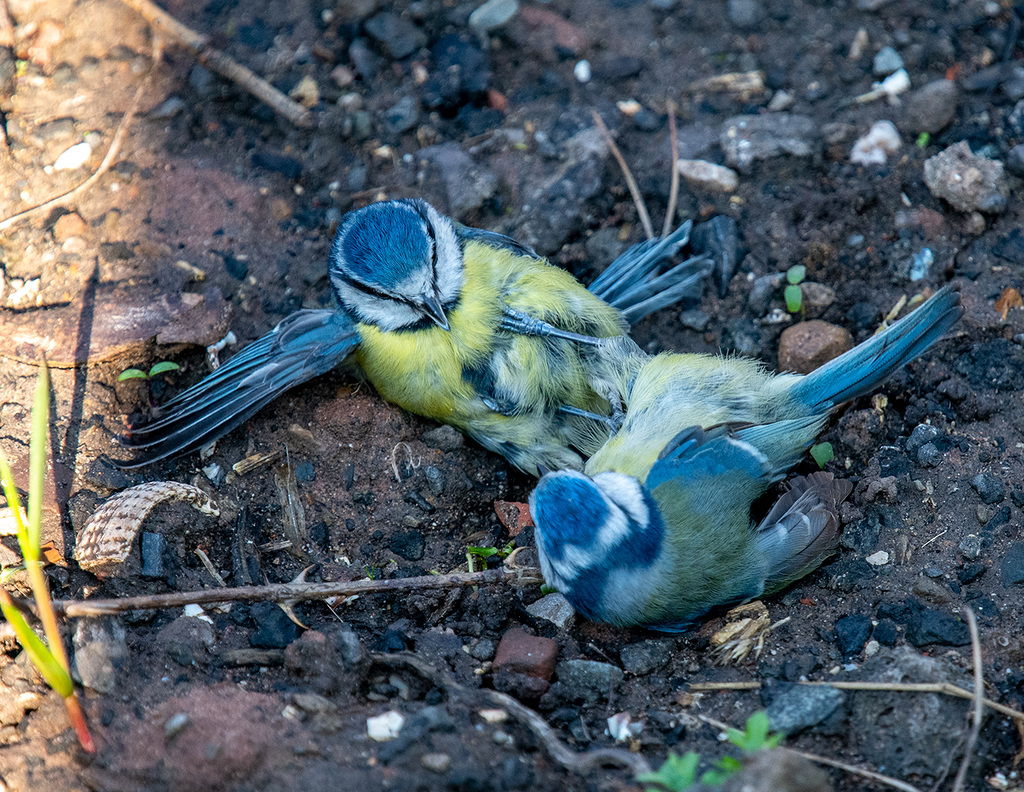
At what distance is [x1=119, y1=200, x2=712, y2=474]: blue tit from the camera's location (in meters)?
3.54

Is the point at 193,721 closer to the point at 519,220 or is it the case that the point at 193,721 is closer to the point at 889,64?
the point at 519,220

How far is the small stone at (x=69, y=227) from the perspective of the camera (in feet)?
13.1

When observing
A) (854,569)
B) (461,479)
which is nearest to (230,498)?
(461,479)

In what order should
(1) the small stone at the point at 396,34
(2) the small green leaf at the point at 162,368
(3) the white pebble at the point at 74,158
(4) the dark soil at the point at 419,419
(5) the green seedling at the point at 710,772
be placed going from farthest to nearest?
(1) the small stone at the point at 396,34
(3) the white pebble at the point at 74,158
(2) the small green leaf at the point at 162,368
(4) the dark soil at the point at 419,419
(5) the green seedling at the point at 710,772

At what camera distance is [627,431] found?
139 inches

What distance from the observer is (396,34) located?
463 cm

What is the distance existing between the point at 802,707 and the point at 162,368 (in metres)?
2.79

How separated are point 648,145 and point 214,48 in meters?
2.23

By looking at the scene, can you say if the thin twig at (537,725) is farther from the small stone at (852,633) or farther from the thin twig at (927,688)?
the small stone at (852,633)

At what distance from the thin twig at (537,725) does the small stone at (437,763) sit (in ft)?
0.94

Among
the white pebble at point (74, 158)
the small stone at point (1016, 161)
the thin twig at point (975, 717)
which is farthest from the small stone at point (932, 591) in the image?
the white pebble at point (74, 158)

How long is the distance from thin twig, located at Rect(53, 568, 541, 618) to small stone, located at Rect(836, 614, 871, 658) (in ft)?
3.49

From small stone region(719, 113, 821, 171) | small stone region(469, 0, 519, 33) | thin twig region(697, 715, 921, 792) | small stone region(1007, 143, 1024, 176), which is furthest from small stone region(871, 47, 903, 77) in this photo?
thin twig region(697, 715, 921, 792)

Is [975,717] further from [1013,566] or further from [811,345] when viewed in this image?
[811,345]
